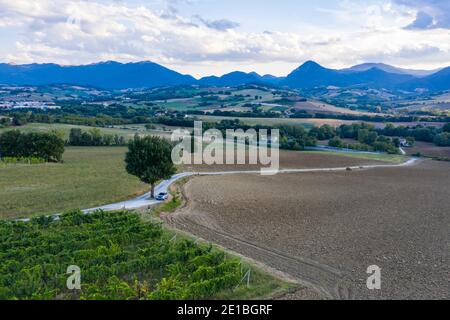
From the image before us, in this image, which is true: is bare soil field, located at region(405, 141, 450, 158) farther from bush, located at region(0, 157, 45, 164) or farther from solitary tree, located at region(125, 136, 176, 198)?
bush, located at region(0, 157, 45, 164)

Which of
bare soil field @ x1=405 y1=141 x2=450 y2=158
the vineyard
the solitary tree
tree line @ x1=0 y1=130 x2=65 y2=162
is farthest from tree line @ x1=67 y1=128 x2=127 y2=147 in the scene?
bare soil field @ x1=405 y1=141 x2=450 y2=158

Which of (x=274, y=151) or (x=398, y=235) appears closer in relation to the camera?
(x=398, y=235)

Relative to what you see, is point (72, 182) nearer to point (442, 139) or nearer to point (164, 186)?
point (164, 186)

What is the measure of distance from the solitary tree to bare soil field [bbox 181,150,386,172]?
20.8m

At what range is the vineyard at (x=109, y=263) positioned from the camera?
21.2m

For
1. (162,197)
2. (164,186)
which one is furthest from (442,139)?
(162,197)

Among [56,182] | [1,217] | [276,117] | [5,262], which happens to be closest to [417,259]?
[5,262]

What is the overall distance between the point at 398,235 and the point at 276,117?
12740 centimetres

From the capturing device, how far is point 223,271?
79.0ft

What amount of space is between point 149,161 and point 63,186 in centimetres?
1278

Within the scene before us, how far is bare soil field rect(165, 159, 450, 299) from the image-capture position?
83.7 feet

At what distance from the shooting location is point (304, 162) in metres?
82.3
